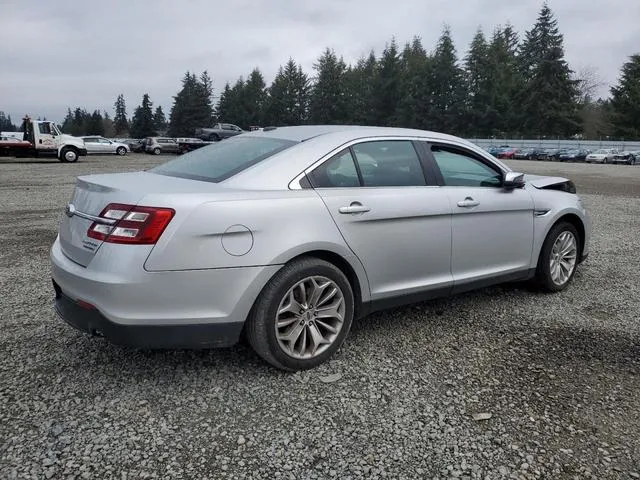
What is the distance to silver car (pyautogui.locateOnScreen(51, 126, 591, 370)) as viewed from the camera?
2.79 meters

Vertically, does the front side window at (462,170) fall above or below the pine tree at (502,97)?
below

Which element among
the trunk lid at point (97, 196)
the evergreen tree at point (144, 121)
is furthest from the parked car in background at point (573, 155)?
→ the evergreen tree at point (144, 121)

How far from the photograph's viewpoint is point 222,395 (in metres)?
2.98

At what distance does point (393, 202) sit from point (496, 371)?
4.08 ft

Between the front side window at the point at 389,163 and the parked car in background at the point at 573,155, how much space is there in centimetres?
4957

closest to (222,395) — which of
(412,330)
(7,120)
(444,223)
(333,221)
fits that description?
(333,221)

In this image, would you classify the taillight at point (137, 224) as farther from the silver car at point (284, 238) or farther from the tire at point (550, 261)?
the tire at point (550, 261)

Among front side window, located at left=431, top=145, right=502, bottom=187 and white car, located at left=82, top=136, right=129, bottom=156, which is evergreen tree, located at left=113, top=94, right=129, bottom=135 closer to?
white car, located at left=82, top=136, right=129, bottom=156

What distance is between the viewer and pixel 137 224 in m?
2.78

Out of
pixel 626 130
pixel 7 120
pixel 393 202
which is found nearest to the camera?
pixel 393 202

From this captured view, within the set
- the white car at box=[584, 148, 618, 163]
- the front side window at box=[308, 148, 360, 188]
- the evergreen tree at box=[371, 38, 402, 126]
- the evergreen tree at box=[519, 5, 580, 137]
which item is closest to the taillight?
the front side window at box=[308, 148, 360, 188]

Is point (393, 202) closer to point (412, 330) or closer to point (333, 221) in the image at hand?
point (333, 221)

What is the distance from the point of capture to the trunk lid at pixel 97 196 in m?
2.92

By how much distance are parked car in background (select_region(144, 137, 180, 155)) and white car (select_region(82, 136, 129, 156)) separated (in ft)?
6.62
